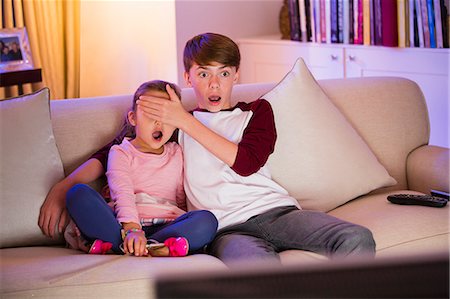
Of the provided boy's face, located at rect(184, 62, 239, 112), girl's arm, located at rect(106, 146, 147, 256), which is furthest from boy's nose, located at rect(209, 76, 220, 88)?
girl's arm, located at rect(106, 146, 147, 256)

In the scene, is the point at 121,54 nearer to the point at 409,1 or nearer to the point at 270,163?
the point at 409,1

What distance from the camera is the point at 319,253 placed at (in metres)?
2.06

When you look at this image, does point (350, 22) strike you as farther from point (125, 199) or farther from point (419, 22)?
point (125, 199)

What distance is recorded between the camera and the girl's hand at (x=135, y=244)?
77.1 inches

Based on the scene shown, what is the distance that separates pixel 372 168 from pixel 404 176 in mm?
237

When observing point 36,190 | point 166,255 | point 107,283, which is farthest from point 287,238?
point 36,190

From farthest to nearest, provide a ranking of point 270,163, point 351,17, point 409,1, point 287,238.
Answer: point 351,17 < point 409,1 < point 270,163 < point 287,238

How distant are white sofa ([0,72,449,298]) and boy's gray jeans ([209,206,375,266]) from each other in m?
0.05

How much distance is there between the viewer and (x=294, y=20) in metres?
4.29

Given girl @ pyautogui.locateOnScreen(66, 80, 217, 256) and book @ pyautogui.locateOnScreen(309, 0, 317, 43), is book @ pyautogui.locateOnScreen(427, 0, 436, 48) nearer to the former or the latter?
book @ pyautogui.locateOnScreen(309, 0, 317, 43)

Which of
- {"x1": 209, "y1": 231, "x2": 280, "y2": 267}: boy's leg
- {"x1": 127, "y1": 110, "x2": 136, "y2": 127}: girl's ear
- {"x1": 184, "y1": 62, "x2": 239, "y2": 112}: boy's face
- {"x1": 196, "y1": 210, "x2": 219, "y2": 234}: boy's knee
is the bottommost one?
{"x1": 209, "y1": 231, "x2": 280, "y2": 267}: boy's leg

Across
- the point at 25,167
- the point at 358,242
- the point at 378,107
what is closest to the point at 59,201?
the point at 25,167

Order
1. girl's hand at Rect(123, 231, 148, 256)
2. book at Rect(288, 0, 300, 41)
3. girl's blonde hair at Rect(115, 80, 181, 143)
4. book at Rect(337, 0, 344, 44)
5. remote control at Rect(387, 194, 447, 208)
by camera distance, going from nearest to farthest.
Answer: girl's hand at Rect(123, 231, 148, 256) → girl's blonde hair at Rect(115, 80, 181, 143) → remote control at Rect(387, 194, 447, 208) → book at Rect(337, 0, 344, 44) → book at Rect(288, 0, 300, 41)

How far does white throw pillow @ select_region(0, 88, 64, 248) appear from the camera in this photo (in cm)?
218
